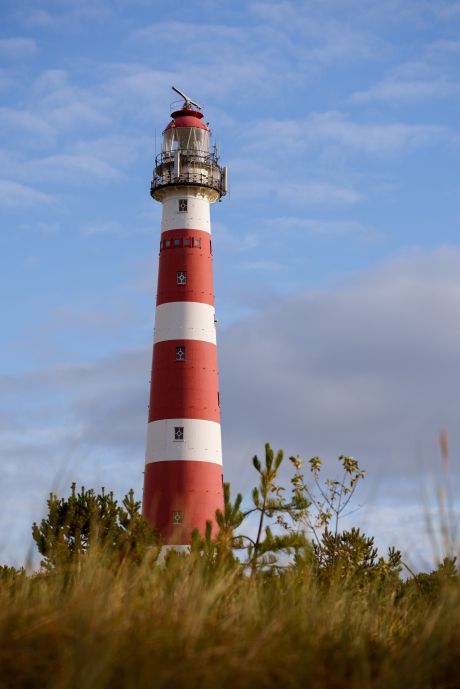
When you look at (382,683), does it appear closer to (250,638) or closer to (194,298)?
(250,638)

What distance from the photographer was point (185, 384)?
36344 millimetres

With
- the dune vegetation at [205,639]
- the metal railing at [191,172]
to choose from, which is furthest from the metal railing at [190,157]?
the dune vegetation at [205,639]

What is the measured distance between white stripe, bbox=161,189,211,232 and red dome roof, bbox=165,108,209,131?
3617 millimetres

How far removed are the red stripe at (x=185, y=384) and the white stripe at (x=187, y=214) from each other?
524cm

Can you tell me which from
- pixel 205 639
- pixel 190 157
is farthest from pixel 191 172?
pixel 205 639

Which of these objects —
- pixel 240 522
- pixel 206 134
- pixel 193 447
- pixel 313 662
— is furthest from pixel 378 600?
pixel 206 134

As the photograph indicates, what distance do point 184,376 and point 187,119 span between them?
1219cm

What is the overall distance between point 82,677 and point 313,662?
1.81 m

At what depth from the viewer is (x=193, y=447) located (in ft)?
117

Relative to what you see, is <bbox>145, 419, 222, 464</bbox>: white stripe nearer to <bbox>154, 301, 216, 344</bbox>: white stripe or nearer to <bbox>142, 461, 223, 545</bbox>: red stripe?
<bbox>142, 461, 223, 545</bbox>: red stripe

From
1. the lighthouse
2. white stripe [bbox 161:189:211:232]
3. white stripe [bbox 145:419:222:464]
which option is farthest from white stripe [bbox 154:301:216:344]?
white stripe [bbox 161:189:211:232]

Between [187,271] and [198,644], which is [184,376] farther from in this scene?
[198,644]

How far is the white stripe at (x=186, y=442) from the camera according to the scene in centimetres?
3566

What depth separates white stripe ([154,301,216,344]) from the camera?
121 ft
